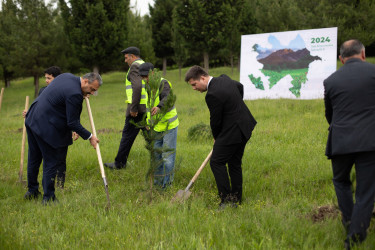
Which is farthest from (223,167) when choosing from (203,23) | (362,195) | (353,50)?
(203,23)

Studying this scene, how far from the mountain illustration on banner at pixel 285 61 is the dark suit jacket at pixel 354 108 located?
8549 mm

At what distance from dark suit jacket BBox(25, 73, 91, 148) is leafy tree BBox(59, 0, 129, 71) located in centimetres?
1874

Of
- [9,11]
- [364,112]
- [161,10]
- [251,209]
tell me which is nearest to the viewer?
[364,112]

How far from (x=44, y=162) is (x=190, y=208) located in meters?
2.18

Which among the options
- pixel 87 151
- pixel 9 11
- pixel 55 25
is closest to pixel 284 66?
pixel 87 151

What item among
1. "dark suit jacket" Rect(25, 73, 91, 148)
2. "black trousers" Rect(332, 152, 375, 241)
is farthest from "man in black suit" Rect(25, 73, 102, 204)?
"black trousers" Rect(332, 152, 375, 241)

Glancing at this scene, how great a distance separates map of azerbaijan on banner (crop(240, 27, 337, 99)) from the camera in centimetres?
1094

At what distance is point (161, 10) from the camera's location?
28906 millimetres

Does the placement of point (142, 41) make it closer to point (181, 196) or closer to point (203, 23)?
point (203, 23)

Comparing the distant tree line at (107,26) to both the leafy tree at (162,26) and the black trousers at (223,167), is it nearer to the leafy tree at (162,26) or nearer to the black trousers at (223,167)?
the leafy tree at (162,26)

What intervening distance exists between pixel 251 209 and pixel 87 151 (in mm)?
4300

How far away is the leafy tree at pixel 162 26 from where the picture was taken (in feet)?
93.9

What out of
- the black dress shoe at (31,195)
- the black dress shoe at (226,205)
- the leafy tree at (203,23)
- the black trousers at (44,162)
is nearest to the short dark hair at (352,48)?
the black dress shoe at (226,205)

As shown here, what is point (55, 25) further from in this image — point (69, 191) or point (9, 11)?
point (69, 191)
